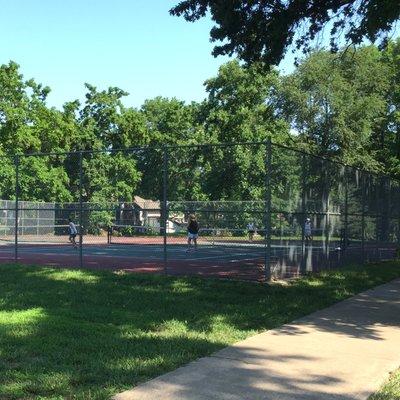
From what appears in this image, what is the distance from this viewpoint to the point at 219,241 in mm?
21516

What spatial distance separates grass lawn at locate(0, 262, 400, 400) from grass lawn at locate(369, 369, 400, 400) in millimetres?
2011

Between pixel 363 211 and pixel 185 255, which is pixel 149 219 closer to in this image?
pixel 185 255

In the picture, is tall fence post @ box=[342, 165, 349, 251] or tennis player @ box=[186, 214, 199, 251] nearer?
tall fence post @ box=[342, 165, 349, 251]

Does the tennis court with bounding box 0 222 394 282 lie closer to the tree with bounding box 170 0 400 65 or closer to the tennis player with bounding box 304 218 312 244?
the tennis player with bounding box 304 218 312 244

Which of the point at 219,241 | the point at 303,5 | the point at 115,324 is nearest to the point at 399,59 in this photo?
the point at 219,241

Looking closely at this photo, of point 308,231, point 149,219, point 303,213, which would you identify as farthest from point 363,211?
point 149,219

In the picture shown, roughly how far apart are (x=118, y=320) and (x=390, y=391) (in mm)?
4294

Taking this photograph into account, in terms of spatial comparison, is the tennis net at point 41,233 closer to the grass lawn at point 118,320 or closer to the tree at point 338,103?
the grass lawn at point 118,320

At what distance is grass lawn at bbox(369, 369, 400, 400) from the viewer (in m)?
5.21

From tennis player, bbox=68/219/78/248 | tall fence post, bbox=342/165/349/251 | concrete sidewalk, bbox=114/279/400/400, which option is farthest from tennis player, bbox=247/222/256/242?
concrete sidewalk, bbox=114/279/400/400

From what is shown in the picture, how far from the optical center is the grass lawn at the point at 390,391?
5.21 metres

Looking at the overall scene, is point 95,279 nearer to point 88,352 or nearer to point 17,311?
point 17,311

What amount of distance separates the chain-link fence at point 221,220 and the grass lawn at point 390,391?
22.9ft

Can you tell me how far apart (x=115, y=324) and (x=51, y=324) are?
2.92ft
